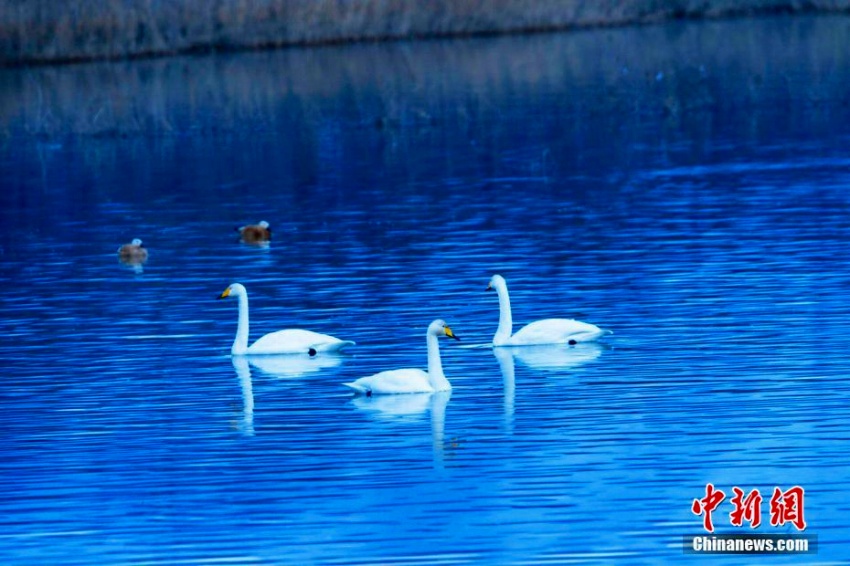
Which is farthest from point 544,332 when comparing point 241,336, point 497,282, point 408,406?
point 241,336

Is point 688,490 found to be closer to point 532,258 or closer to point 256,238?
point 532,258

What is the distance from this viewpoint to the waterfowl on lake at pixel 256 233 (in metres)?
22.1

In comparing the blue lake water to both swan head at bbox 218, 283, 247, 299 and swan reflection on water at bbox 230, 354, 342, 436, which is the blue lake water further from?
swan head at bbox 218, 283, 247, 299

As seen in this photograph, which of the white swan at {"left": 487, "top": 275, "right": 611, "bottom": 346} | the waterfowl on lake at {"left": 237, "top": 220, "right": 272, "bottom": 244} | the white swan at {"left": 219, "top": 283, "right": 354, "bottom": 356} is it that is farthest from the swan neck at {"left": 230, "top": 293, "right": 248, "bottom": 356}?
the waterfowl on lake at {"left": 237, "top": 220, "right": 272, "bottom": 244}

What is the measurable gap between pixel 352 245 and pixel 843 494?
1149 centimetres

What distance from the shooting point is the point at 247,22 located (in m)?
48.2

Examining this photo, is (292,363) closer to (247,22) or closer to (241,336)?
(241,336)

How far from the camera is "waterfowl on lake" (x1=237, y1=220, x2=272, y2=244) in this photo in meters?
22.1

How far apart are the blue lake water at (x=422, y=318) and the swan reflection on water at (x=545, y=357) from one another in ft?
0.11

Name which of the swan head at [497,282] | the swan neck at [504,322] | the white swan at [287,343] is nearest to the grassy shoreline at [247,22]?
the white swan at [287,343]

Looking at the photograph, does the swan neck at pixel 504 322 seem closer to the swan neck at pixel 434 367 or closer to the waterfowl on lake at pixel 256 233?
the swan neck at pixel 434 367

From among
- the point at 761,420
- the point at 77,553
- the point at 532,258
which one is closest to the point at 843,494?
the point at 761,420

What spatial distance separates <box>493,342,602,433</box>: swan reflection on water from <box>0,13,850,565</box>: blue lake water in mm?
33

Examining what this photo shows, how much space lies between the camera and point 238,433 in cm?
1247
